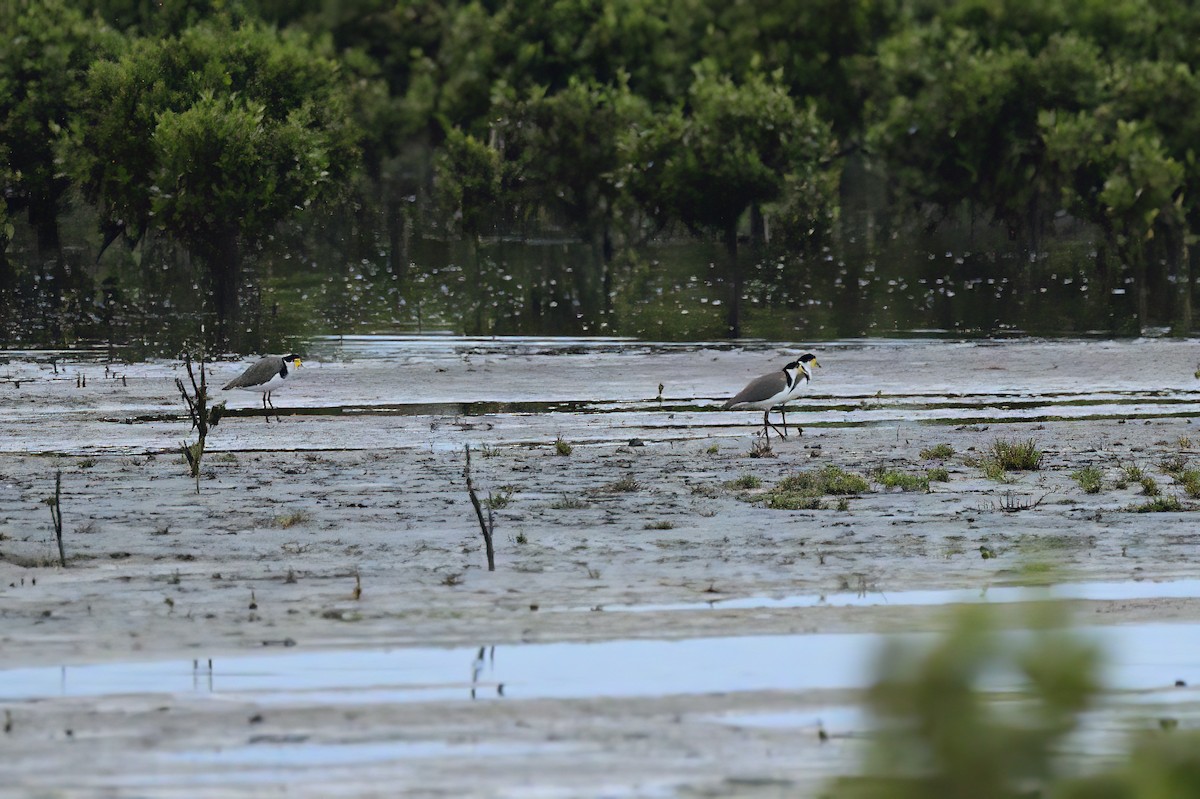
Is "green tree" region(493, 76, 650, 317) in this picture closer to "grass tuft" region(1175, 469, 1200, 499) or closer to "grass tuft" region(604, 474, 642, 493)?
"grass tuft" region(604, 474, 642, 493)

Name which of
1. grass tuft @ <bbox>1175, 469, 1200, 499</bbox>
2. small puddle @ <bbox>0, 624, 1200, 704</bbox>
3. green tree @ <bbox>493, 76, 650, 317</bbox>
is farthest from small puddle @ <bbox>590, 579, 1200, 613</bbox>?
green tree @ <bbox>493, 76, 650, 317</bbox>

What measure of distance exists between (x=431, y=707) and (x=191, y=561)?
5005 mm

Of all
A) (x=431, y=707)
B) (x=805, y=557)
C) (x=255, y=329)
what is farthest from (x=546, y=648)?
(x=255, y=329)

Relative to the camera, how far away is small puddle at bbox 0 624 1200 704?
997cm

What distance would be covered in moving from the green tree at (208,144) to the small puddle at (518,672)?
3599 centimetres

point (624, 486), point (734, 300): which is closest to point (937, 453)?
point (624, 486)

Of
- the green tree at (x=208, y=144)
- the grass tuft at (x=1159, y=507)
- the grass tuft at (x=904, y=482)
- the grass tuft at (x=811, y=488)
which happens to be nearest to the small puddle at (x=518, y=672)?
the grass tuft at (x=1159, y=507)

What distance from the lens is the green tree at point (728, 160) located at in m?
58.1

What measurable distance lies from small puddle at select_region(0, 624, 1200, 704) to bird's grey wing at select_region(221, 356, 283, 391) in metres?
16.6

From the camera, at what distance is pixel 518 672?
34.5 ft

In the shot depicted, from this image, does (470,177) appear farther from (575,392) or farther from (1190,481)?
(1190,481)

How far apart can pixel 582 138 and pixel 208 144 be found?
3129 cm

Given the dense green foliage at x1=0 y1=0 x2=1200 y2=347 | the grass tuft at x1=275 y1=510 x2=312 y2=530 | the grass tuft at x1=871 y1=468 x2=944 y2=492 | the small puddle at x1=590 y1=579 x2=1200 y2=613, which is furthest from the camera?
the dense green foliage at x1=0 y1=0 x2=1200 y2=347

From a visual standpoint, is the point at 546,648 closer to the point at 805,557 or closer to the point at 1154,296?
the point at 805,557
